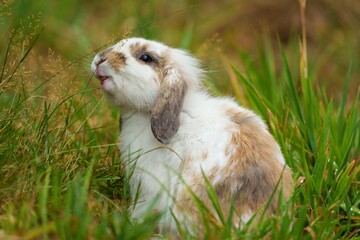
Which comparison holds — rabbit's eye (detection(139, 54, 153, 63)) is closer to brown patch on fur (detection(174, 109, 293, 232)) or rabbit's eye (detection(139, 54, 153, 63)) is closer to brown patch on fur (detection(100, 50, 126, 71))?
brown patch on fur (detection(100, 50, 126, 71))

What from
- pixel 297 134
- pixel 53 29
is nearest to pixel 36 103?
pixel 297 134

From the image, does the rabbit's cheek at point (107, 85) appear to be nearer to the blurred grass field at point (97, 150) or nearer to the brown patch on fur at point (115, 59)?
the brown patch on fur at point (115, 59)

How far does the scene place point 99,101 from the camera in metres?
3.93

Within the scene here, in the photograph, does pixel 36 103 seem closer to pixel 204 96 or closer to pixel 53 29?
pixel 204 96

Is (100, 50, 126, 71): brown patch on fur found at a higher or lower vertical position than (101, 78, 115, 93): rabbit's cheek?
higher

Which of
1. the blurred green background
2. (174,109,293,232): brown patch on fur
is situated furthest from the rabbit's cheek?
the blurred green background

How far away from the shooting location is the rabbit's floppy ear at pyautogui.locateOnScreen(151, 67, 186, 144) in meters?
3.62

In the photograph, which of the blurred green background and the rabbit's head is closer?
the rabbit's head

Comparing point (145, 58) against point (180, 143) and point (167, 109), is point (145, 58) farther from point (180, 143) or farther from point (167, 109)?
point (180, 143)

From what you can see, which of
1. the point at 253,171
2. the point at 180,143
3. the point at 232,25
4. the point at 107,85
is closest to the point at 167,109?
the point at 180,143

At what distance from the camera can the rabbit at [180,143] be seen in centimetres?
350

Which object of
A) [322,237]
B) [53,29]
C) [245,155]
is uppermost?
[245,155]

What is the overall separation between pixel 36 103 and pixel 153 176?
909mm

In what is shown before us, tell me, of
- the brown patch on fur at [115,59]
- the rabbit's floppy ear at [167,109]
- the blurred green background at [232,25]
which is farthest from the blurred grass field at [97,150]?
the blurred green background at [232,25]
